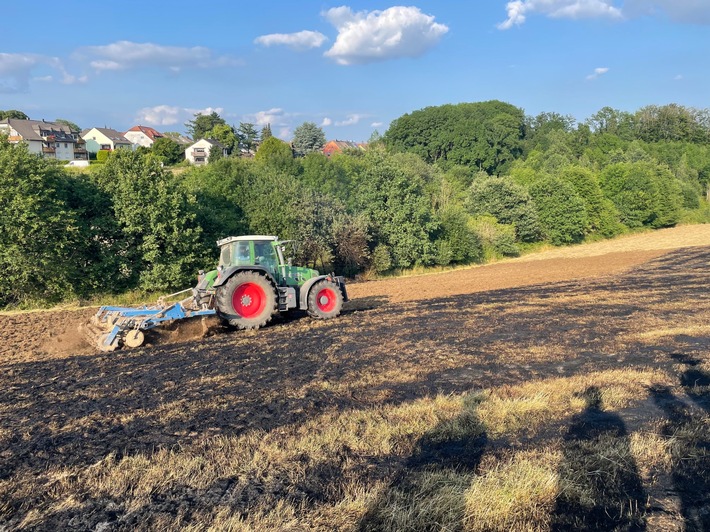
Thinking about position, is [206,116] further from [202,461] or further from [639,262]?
[202,461]

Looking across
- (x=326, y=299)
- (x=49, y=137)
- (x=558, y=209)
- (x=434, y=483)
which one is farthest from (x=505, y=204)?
(x=49, y=137)

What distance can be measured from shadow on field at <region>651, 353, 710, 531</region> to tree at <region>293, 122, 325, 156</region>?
78.3 meters

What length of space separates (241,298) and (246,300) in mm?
128

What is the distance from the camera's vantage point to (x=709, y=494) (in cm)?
415

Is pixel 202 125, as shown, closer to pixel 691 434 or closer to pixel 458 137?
pixel 458 137

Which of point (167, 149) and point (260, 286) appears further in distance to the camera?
point (167, 149)

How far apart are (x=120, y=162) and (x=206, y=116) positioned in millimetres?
89343

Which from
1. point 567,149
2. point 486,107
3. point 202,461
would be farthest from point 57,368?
point 486,107

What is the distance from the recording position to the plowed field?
402cm

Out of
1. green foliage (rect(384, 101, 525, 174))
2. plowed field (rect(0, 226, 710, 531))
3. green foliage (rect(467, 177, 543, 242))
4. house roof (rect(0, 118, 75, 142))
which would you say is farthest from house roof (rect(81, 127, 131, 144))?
plowed field (rect(0, 226, 710, 531))

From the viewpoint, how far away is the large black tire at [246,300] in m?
11.5

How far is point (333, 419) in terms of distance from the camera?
5977 millimetres

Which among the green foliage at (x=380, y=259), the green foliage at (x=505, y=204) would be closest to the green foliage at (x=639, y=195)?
the green foliage at (x=505, y=204)

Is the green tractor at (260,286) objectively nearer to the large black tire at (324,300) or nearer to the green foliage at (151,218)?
the large black tire at (324,300)
